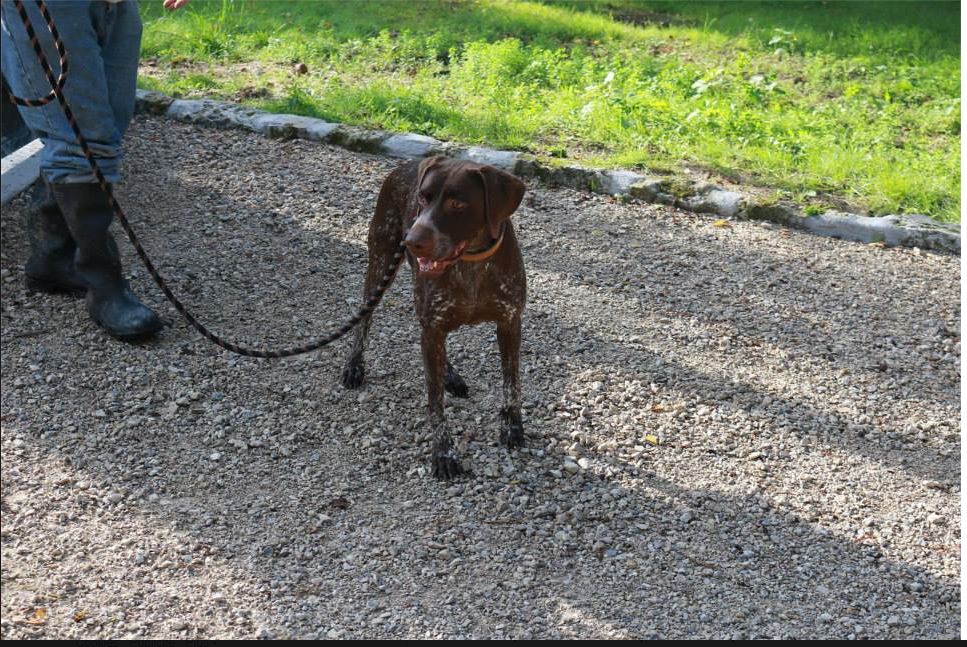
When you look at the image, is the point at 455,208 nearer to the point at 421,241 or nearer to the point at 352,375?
the point at 421,241

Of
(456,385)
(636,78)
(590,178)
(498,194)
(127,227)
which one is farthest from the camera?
(636,78)

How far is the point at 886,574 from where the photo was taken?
12.8ft

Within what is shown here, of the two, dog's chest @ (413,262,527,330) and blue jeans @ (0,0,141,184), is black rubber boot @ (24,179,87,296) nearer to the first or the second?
blue jeans @ (0,0,141,184)

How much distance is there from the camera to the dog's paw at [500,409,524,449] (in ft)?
14.8

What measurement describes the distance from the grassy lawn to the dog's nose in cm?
361

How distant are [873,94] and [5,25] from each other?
6.14m

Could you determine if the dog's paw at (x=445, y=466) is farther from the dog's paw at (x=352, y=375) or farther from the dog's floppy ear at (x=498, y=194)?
the dog's floppy ear at (x=498, y=194)

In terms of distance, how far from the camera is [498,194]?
12.6 feet

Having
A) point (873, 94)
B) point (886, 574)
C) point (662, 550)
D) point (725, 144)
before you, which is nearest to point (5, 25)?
point (662, 550)

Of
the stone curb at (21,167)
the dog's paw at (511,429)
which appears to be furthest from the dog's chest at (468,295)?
the stone curb at (21,167)

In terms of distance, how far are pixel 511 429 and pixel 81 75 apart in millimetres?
2275

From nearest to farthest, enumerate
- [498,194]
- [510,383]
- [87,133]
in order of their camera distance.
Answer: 1. [498,194]
2. [510,383]
3. [87,133]

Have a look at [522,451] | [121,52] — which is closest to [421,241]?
[522,451]

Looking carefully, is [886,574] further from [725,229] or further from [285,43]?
[285,43]
